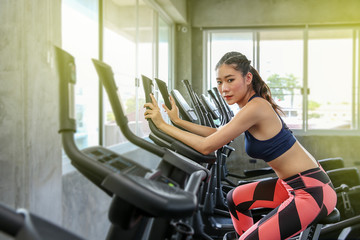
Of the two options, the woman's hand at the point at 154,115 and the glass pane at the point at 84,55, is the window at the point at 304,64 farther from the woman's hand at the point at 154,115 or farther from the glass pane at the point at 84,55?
the woman's hand at the point at 154,115

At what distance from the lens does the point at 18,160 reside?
137 cm

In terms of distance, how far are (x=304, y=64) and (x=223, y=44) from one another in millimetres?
1214

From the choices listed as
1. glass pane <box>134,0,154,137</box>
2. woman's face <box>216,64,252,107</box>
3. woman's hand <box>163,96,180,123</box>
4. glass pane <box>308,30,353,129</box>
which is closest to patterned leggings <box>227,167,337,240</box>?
woman's face <box>216,64,252,107</box>

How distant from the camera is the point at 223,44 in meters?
5.47

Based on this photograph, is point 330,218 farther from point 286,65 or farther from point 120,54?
point 286,65

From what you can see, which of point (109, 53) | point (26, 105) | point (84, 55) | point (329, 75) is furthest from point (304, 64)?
point (26, 105)

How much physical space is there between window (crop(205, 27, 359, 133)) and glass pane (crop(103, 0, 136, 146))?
2215mm

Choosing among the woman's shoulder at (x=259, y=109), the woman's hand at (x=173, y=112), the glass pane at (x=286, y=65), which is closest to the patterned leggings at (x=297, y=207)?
the woman's shoulder at (x=259, y=109)

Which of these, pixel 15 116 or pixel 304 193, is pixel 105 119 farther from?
pixel 304 193

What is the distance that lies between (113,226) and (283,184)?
1.18 m

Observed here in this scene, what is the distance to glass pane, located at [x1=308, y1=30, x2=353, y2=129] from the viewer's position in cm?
532

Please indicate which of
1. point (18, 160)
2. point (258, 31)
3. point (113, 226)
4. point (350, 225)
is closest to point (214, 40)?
point (258, 31)

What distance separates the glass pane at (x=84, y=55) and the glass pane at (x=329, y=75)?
147 inches

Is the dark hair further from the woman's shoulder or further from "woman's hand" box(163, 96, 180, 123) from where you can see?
"woman's hand" box(163, 96, 180, 123)
